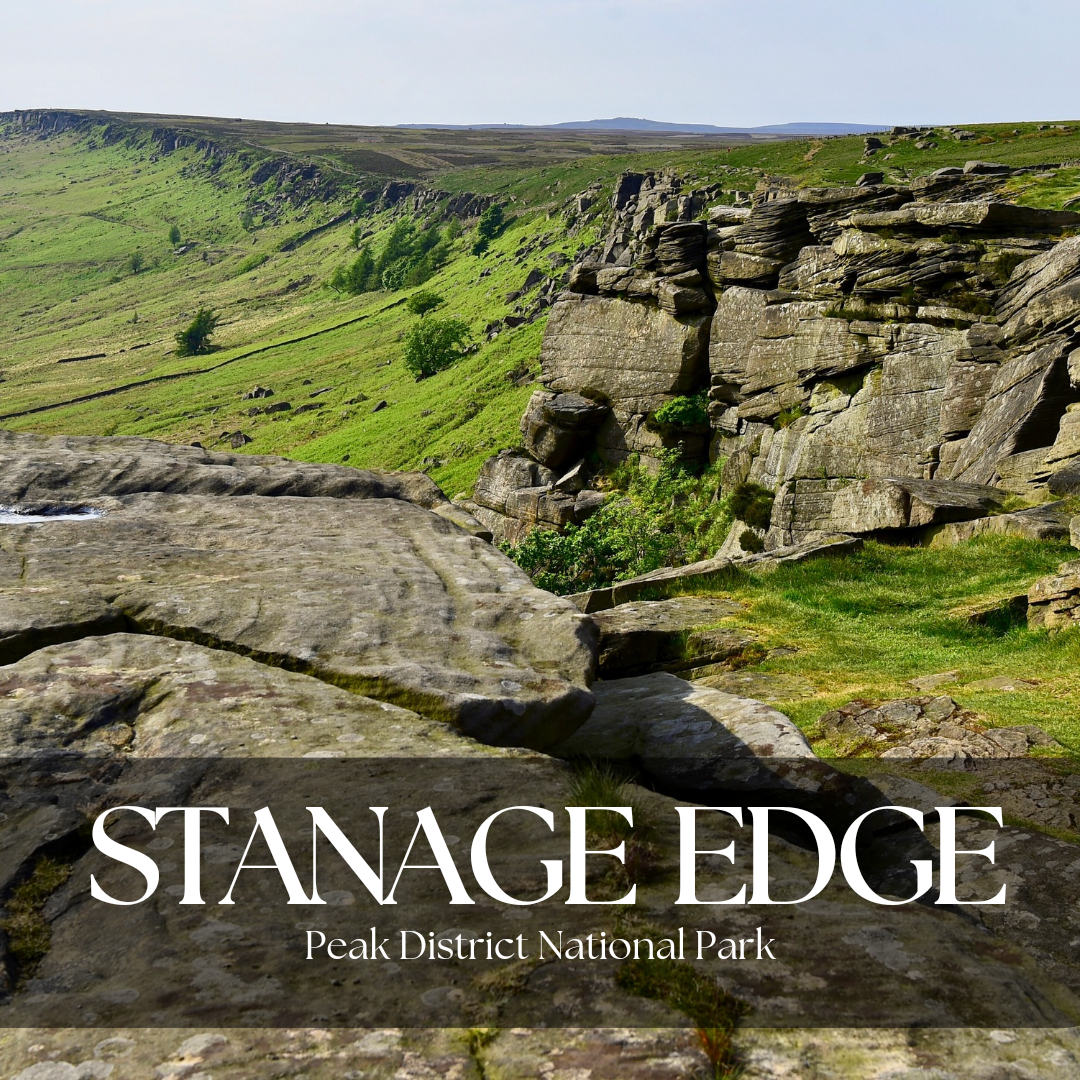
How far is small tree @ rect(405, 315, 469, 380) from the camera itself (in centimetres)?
12231

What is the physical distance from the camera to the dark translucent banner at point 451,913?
4.93 m

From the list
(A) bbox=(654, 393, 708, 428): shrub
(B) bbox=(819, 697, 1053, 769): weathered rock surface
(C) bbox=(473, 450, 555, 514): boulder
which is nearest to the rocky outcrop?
(B) bbox=(819, 697, 1053, 769): weathered rock surface

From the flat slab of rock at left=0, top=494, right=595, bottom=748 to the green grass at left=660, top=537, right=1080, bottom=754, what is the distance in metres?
6.37

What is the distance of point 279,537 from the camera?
540 inches

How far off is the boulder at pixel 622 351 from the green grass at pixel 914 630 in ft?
73.3

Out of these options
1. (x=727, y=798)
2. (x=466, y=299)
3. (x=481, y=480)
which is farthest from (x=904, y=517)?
(x=466, y=299)

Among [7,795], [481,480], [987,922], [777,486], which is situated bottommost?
[481,480]

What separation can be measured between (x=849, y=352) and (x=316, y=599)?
32.9 m

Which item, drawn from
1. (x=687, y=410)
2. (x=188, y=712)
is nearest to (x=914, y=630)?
(x=188, y=712)

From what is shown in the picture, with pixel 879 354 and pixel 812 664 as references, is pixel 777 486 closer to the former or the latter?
pixel 879 354

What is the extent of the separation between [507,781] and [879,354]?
113 ft

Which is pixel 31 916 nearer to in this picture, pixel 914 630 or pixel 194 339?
pixel 914 630

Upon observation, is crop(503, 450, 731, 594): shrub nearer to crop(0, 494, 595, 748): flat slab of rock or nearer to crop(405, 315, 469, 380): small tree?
crop(0, 494, 595, 748): flat slab of rock

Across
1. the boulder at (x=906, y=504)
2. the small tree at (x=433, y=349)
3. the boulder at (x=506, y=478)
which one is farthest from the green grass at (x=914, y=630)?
the small tree at (x=433, y=349)
